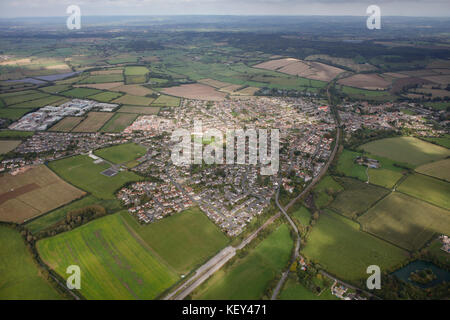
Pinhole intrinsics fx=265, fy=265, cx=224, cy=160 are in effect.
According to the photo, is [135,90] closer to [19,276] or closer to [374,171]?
[19,276]

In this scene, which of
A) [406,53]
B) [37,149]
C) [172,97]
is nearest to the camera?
[37,149]

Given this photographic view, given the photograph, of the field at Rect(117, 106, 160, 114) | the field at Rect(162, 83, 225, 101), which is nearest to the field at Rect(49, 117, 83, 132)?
the field at Rect(117, 106, 160, 114)

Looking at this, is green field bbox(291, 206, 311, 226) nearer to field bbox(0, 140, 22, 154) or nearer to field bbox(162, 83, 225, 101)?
field bbox(0, 140, 22, 154)

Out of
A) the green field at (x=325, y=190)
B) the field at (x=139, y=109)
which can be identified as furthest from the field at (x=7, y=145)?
the green field at (x=325, y=190)

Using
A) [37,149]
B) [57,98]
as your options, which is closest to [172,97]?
[57,98]

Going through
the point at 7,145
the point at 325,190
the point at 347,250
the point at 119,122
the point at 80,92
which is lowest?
the point at 347,250

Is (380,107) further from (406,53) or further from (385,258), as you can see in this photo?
(406,53)

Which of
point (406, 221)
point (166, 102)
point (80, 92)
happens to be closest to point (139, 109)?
point (166, 102)
